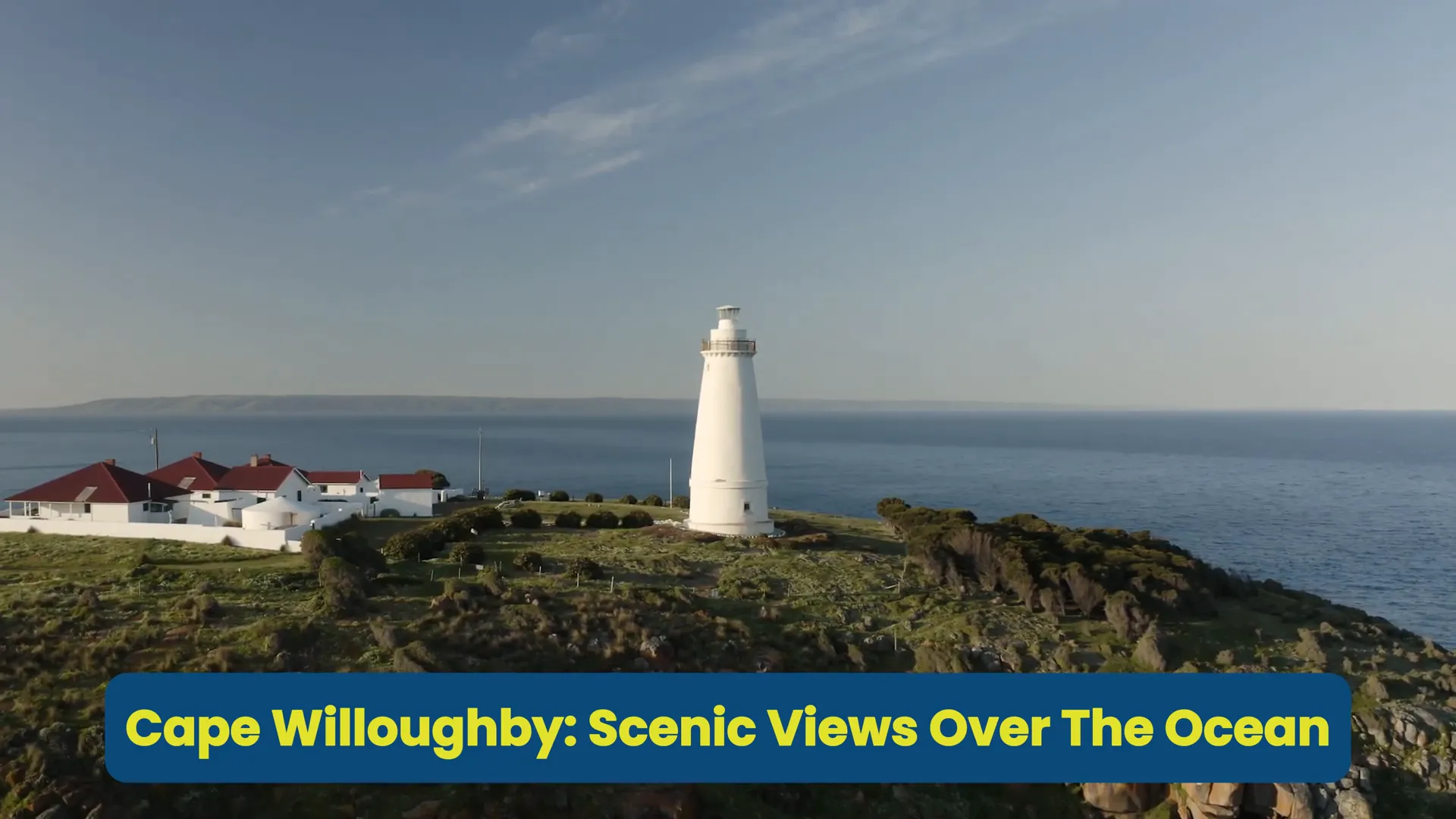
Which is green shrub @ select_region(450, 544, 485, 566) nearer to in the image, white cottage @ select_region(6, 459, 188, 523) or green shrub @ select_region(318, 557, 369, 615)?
green shrub @ select_region(318, 557, 369, 615)

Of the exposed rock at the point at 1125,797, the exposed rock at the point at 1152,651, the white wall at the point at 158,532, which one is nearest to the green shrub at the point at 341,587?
the white wall at the point at 158,532

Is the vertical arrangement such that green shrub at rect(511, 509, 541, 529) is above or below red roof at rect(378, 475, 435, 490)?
below

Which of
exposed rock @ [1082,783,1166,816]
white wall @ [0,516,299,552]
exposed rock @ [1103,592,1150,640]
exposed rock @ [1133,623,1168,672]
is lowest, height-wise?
exposed rock @ [1082,783,1166,816]

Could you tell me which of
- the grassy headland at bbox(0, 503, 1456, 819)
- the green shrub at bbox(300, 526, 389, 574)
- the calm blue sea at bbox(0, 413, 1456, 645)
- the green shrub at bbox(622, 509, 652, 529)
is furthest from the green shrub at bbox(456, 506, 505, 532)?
the calm blue sea at bbox(0, 413, 1456, 645)

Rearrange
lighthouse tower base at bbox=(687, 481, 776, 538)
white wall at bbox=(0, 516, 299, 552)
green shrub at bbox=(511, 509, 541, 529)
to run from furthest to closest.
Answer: green shrub at bbox=(511, 509, 541, 529) → lighthouse tower base at bbox=(687, 481, 776, 538) → white wall at bbox=(0, 516, 299, 552)

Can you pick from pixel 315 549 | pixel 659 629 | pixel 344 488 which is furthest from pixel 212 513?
pixel 659 629

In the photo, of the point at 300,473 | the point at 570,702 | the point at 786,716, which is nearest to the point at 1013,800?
the point at 786,716

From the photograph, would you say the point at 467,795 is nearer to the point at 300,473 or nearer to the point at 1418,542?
the point at 300,473
